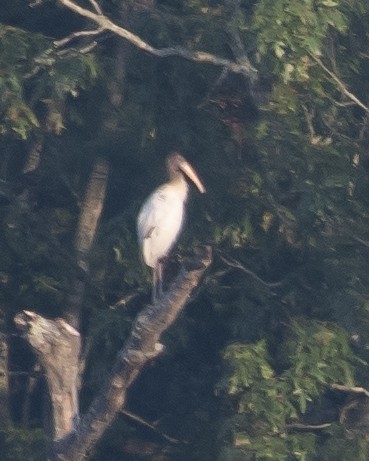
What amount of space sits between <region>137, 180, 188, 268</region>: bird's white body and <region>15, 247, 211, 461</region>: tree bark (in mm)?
1512

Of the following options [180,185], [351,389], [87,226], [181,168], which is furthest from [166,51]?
[351,389]

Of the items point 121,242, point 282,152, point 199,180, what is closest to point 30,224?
point 121,242

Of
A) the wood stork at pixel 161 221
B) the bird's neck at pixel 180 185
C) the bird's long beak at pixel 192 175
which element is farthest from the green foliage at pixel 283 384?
the bird's neck at pixel 180 185

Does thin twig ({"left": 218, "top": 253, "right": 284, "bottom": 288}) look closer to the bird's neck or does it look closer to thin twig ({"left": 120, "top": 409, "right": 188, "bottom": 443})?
the bird's neck

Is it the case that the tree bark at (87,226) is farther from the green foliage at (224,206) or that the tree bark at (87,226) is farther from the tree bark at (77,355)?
the tree bark at (77,355)

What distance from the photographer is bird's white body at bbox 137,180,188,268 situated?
856cm

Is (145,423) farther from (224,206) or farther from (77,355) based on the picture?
(77,355)

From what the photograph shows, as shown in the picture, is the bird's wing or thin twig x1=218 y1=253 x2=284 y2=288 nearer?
the bird's wing

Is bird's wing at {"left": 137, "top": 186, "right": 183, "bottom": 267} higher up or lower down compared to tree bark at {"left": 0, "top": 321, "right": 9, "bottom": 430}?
higher up

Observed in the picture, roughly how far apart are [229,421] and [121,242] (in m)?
1.68

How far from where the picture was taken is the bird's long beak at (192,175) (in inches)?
339

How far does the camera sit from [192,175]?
8625 millimetres

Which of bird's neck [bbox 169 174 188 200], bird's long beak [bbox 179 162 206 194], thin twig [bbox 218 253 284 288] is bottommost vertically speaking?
thin twig [bbox 218 253 284 288]

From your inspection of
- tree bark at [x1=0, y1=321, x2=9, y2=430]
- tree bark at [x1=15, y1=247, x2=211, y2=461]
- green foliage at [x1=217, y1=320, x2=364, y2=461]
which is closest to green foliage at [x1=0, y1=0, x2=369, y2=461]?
green foliage at [x1=217, y1=320, x2=364, y2=461]
